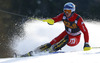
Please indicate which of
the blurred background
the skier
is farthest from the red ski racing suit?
the blurred background

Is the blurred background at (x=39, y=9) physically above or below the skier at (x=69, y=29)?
above

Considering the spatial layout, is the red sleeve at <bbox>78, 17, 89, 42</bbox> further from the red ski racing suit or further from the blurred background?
the blurred background

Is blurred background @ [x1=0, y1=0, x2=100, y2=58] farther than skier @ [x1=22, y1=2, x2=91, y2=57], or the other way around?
blurred background @ [x1=0, y1=0, x2=100, y2=58]

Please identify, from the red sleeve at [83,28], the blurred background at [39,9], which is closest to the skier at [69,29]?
the red sleeve at [83,28]

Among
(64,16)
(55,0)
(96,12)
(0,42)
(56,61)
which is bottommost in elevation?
(56,61)

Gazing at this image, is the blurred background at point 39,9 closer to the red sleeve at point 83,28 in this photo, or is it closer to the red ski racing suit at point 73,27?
the red ski racing suit at point 73,27

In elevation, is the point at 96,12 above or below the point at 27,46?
above

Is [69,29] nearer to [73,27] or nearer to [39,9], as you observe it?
A: [73,27]

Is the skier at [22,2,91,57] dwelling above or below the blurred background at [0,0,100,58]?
below

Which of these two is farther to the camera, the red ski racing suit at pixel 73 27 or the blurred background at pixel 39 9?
the blurred background at pixel 39 9

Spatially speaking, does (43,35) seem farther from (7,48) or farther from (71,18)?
(71,18)

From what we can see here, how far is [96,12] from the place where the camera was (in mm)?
16078

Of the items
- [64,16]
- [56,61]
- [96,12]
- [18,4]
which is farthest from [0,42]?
[96,12]

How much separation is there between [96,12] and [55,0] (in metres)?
3.58
